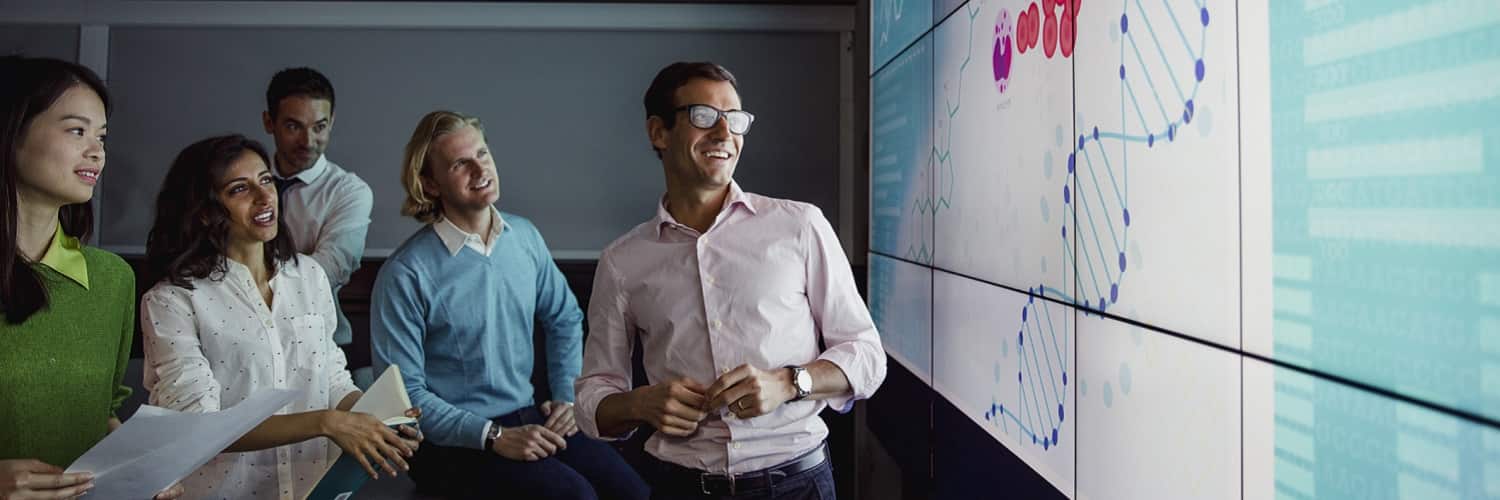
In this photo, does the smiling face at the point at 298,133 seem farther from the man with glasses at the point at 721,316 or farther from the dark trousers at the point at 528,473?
the man with glasses at the point at 721,316

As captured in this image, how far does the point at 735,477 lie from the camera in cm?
173

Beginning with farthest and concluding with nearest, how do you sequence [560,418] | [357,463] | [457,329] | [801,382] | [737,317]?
1. [560,418]
2. [457,329]
3. [357,463]
4. [737,317]
5. [801,382]

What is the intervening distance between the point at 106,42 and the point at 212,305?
125 inches

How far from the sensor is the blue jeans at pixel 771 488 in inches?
68.5

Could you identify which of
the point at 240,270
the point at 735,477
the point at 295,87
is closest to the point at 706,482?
the point at 735,477

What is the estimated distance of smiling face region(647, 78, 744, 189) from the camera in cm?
178

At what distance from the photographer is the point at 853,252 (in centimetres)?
447

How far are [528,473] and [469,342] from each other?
42 cm

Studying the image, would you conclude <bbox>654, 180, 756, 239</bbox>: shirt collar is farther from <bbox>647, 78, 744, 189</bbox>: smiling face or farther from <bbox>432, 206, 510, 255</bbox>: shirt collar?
<bbox>432, 206, 510, 255</bbox>: shirt collar

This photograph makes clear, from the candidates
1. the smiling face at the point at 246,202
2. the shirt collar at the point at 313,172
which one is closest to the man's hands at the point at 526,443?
the smiling face at the point at 246,202

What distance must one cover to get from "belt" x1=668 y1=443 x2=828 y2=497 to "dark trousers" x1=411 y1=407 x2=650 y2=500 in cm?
90

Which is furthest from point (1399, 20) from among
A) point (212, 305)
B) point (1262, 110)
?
point (212, 305)

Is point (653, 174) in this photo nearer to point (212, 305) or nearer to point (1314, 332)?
point (212, 305)

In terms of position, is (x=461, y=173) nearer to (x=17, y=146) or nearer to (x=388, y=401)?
Answer: (x=388, y=401)
